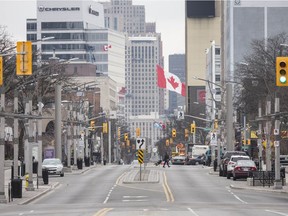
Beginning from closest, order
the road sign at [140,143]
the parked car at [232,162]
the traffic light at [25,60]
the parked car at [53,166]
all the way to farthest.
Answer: the traffic light at [25,60]
the road sign at [140,143]
the parked car at [232,162]
the parked car at [53,166]

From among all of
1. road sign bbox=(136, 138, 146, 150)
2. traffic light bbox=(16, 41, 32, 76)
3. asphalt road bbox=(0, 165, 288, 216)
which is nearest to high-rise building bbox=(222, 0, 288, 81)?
asphalt road bbox=(0, 165, 288, 216)

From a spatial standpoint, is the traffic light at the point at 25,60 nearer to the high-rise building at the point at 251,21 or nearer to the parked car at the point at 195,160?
the parked car at the point at 195,160

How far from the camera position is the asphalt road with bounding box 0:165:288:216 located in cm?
3672

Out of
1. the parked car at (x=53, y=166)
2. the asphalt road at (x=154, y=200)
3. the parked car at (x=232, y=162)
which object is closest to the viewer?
the asphalt road at (x=154, y=200)

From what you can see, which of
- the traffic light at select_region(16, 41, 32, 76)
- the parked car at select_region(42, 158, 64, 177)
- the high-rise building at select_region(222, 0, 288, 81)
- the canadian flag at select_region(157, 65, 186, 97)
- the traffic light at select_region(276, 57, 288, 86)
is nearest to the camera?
the traffic light at select_region(276, 57, 288, 86)

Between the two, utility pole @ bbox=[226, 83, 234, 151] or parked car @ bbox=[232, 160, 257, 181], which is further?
utility pole @ bbox=[226, 83, 234, 151]

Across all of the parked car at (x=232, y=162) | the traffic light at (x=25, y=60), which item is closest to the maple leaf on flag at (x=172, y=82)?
the parked car at (x=232, y=162)

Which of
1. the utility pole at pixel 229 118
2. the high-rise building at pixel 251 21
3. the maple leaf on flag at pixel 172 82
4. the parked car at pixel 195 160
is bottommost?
the parked car at pixel 195 160

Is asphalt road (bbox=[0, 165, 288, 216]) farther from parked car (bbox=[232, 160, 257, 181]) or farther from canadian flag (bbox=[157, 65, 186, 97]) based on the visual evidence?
canadian flag (bbox=[157, 65, 186, 97])

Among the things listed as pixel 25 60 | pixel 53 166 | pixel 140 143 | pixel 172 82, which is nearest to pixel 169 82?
pixel 172 82

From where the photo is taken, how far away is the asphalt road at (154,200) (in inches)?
1446

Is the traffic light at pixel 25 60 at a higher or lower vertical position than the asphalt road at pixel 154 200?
higher

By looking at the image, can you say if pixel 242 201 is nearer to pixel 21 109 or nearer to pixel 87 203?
pixel 87 203

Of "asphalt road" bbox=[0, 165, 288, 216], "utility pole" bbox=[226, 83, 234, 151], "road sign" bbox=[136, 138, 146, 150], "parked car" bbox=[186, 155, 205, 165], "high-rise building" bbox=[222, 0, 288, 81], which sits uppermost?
"high-rise building" bbox=[222, 0, 288, 81]
